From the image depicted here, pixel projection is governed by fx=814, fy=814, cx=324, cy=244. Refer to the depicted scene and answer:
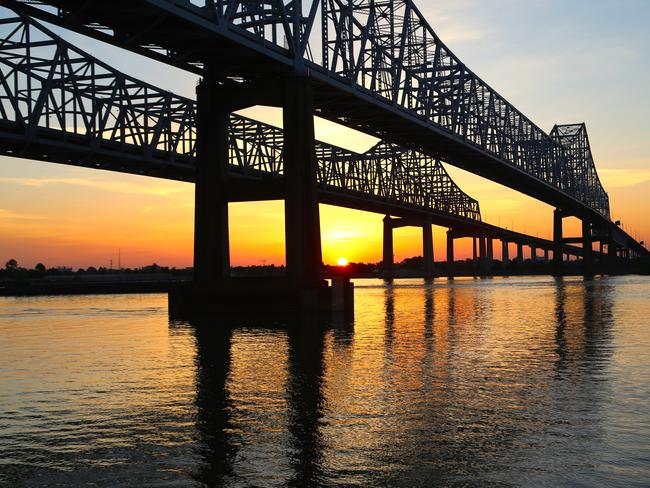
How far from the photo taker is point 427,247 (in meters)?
167

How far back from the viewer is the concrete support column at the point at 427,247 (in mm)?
167500

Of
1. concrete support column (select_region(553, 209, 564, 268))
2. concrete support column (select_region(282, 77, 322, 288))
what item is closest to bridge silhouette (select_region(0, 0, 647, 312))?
concrete support column (select_region(282, 77, 322, 288))

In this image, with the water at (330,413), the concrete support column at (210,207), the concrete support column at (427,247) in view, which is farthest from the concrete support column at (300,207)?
the concrete support column at (427,247)

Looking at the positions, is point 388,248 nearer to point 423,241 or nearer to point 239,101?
point 423,241

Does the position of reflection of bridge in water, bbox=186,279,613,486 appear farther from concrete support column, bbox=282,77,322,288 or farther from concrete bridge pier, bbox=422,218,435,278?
concrete bridge pier, bbox=422,218,435,278

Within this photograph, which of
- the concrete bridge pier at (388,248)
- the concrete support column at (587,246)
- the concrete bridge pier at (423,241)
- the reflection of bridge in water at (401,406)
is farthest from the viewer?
the concrete bridge pier at (388,248)

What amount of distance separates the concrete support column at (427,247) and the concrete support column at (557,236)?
2454 centimetres

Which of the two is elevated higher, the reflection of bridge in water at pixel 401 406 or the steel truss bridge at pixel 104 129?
the steel truss bridge at pixel 104 129

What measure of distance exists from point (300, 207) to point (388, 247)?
13286 centimetres

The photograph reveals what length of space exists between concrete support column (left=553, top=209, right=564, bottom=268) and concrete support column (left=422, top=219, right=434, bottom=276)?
24.5 meters

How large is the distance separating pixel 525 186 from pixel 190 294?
90713 mm

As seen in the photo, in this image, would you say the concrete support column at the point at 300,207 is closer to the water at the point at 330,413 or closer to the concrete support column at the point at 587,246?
the water at the point at 330,413

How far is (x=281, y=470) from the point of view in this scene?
33.4 ft

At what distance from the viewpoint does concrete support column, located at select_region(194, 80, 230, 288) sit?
45.0 m
